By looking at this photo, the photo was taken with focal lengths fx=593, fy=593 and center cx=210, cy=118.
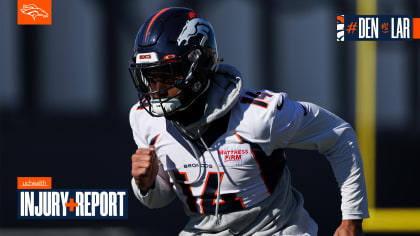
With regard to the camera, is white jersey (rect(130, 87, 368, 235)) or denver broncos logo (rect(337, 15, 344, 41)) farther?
denver broncos logo (rect(337, 15, 344, 41))

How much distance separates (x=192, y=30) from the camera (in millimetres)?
2443

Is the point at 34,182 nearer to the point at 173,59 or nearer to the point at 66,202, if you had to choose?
the point at 66,202

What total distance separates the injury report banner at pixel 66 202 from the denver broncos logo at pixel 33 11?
1.14 m

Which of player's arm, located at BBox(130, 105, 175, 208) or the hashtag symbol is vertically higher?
the hashtag symbol

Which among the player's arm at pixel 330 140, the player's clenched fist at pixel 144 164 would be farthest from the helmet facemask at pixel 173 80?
the player's arm at pixel 330 140

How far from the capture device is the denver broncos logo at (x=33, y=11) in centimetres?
408

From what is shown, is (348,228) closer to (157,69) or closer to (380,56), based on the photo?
(157,69)

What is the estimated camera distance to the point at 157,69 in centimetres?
234

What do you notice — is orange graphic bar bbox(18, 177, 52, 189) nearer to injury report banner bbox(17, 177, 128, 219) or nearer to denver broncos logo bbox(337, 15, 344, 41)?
injury report banner bbox(17, 177, 128, 219)

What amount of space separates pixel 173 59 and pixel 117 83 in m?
1.91

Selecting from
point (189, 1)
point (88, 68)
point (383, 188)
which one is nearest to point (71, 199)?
point (88, 68)

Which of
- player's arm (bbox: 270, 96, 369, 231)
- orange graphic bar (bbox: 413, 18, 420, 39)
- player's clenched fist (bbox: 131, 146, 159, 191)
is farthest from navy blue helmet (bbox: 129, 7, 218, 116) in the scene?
orange graphic bar (bbox: 413, 18, 420, 39)

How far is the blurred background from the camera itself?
415 cm

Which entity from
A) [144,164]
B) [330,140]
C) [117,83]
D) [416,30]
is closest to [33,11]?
[117,83]
